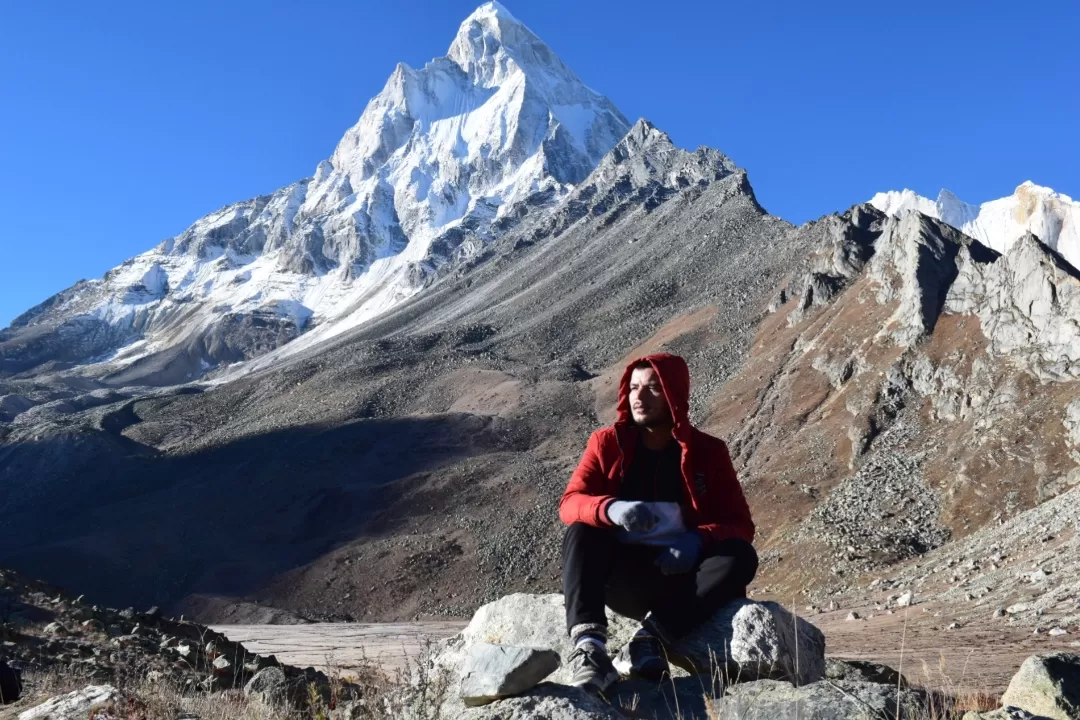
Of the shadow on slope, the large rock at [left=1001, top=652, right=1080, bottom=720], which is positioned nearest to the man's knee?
the large rock at [left=1001, top=652, right=1080, bottom=720]

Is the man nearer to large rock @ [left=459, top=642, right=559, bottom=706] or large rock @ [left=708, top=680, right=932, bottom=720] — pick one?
large rock @ [left=459, top=642, right=559, bottom=706]

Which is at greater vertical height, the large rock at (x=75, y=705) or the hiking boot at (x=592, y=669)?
the large rock at (x=75, y=705)

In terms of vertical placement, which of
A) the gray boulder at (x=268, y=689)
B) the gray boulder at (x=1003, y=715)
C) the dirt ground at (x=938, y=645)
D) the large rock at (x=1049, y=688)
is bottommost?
the dirt ground at (x=938, y=645)

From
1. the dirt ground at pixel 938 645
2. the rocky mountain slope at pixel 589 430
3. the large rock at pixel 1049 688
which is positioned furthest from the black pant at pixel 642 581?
the rocky mountain slope at pixel 589 430

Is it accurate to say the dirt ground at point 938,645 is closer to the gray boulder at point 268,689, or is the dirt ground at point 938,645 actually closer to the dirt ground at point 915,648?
the dirt ground at point 915,648

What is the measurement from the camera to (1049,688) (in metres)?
4.57

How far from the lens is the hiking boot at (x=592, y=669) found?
15.3 feet

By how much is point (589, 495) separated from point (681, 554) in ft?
2.59

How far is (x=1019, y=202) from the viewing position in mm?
102938

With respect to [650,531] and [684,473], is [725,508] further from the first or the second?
[650,531]

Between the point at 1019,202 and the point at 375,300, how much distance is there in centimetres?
11658

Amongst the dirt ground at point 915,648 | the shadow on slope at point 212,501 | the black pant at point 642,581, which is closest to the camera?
the black pant at point 642,581

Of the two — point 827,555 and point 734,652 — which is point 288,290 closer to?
point 827,555

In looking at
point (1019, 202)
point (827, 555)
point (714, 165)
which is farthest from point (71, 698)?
point (714, 165)
